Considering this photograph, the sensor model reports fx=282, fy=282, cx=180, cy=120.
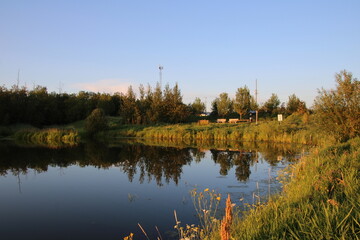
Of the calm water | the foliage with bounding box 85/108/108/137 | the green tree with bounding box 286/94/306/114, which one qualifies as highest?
the green tree with bounding box 286/94/306/114

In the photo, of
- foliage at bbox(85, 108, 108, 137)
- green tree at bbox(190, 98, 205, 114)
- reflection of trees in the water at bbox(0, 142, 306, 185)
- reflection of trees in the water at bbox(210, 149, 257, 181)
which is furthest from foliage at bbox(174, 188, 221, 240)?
green tree at bbox(190, 98, 205, 114)

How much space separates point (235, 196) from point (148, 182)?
144 inches

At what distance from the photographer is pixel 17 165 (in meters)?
14.4

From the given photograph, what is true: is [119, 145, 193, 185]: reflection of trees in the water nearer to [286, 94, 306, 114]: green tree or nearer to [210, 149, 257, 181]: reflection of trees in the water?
[210, 149, 257, 181]: reflection of trees in the water

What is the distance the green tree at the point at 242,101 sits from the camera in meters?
45.1

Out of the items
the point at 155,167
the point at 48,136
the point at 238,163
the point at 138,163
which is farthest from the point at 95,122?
the point at 238,163

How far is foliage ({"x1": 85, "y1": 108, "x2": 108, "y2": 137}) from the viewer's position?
32.1 m

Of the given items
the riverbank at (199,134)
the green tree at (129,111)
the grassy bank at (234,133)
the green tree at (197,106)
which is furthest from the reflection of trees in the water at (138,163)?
the green tree at (197,106)

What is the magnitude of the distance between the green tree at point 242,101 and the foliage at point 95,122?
2207 centimetres

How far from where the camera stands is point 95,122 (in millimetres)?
32312

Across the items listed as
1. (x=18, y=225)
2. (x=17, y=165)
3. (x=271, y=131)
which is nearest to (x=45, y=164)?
(x=17, y=165)

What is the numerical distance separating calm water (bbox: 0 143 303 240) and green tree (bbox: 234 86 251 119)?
28614 mm

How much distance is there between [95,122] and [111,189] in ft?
78.0

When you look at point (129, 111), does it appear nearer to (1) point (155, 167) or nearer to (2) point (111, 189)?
(1) point (155, 167)
